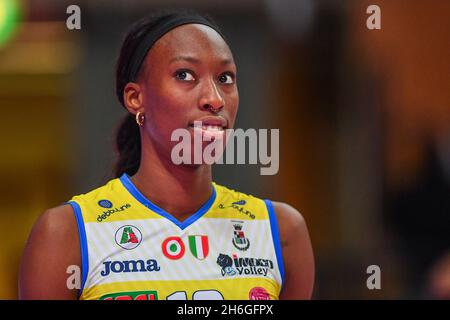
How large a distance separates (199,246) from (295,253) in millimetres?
329

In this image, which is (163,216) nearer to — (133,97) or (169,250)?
(169,250)

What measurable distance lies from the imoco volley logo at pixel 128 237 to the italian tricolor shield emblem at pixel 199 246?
0.15 m

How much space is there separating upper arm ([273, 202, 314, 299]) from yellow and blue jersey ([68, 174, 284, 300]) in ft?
0.15

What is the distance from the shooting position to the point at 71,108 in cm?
240

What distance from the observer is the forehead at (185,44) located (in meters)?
1.91

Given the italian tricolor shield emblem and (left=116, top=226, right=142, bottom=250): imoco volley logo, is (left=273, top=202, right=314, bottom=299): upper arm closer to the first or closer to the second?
the italian tricolor shield emblem

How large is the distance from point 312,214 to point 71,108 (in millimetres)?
912

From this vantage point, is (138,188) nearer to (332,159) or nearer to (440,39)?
(332,159)

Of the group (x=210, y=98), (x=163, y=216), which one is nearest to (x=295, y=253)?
(x=163, y=216)

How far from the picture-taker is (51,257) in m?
1.85

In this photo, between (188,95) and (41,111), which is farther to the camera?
(41,111)

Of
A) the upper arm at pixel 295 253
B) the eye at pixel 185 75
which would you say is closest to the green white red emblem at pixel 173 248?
the upper arm at pixel 295 253

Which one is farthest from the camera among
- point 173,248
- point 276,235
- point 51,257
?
point 276,235

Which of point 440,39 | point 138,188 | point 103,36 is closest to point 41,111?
point 103,36
